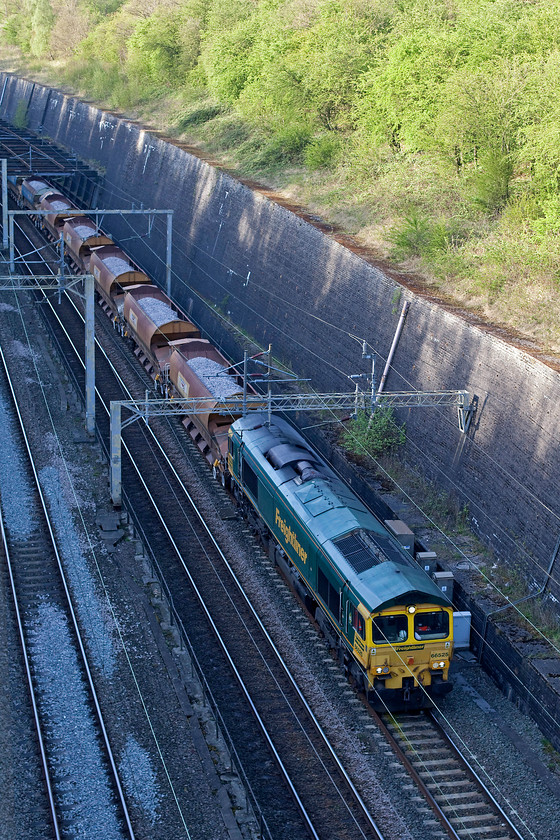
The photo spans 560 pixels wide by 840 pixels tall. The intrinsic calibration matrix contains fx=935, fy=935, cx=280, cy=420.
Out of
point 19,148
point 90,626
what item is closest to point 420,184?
point 90,626

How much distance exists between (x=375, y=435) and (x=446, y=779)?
1242cm

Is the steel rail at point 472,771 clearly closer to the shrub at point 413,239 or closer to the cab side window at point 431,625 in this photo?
the cab side window at point 431,625

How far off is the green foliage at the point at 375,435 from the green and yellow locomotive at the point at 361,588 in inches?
215

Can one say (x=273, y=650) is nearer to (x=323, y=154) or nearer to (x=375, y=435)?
(x=375, y=435)

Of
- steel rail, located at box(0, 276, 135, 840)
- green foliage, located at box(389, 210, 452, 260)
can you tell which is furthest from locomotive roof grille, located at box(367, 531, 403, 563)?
green foliage, located at box(389, 210, 452, 260)

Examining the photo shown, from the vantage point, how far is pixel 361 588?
17.0m

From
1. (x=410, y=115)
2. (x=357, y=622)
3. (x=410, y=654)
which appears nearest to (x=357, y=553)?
(x=357, y=622)

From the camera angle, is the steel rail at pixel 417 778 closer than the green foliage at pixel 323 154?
Yes

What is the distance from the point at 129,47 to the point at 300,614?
204 ft

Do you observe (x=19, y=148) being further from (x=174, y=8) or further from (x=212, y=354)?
(x=212, y=354)

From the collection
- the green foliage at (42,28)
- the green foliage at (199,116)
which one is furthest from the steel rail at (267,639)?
the green foliage at (42,28)

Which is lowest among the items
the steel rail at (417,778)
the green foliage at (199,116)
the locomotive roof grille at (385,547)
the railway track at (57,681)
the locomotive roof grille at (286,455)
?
the railway track at (57,681)

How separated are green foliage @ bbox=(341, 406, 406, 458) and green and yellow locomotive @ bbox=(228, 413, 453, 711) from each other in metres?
5.46

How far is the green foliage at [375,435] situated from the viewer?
26625mm
